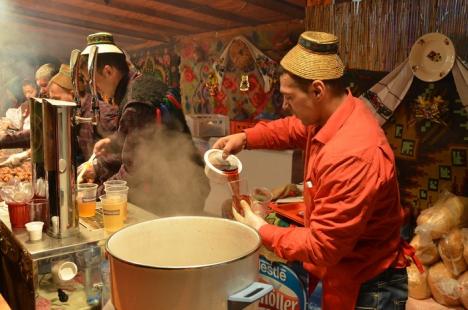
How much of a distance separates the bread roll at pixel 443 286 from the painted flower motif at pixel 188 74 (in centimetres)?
185

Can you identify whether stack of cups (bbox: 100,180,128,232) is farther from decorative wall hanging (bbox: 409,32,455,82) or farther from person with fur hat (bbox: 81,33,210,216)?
decorative wall hanging (bbox: 409,32,455,82)

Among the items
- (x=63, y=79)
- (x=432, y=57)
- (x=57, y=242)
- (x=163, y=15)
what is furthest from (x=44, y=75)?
(x=432, y=57)

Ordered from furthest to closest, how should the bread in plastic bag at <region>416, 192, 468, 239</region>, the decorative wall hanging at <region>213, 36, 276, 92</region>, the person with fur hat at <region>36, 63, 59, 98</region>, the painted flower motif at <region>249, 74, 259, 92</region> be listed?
the painted flower motif at <region>249, 74, 259, 92</region>
the decorative wall hanging at <region>213, 36, 276, 92</region>
the bread in plastic bag at <region>416, 192, 468, 239</region>
the person with fur hat at <region>36, 63, 59, 98</region>

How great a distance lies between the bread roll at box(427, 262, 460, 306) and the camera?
7.18 feet

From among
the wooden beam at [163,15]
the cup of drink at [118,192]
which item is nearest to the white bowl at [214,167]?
the cup of drink at [118,192]

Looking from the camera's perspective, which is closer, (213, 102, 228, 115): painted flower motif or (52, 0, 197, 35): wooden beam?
(52, 0, 197, 35): wooden beam

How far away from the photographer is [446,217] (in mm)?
2232

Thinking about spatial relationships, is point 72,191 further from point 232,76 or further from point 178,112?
point 232,76

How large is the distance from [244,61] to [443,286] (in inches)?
75.8

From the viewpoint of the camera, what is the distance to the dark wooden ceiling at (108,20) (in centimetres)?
195

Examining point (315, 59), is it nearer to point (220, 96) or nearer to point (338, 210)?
point (338, 210)

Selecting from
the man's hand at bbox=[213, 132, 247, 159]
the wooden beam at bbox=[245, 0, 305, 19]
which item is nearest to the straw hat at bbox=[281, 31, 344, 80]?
the man's hand at bbox=[213, 132, 247, 159]

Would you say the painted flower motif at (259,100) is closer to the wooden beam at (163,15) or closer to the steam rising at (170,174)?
the wooden beam at (163,15)

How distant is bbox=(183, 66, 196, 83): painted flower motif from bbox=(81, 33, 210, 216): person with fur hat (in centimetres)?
41
